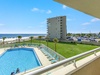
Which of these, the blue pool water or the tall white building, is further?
the tall white building

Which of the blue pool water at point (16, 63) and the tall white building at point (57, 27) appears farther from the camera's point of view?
the tall white building at point (57, 27)

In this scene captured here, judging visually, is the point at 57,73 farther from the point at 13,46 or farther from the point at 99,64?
the point at 13,46

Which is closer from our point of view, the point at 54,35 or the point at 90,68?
the point at 90,68

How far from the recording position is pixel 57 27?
130 feet

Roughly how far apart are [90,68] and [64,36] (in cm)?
3663

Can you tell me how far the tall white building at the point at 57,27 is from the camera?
1530 inches

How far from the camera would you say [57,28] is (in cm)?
3938

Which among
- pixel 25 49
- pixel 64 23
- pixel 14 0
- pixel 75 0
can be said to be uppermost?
pixel 14 0

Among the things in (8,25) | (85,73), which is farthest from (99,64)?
(8,25)

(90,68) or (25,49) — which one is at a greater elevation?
(90,68)

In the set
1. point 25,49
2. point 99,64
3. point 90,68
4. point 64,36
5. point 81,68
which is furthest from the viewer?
point 64,36

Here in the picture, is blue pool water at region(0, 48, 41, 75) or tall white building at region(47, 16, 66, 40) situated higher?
tall white building at region(47, 16, 66, 40)

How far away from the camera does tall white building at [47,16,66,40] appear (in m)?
38.9

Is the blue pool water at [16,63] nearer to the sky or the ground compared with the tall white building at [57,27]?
nearer to the ground
